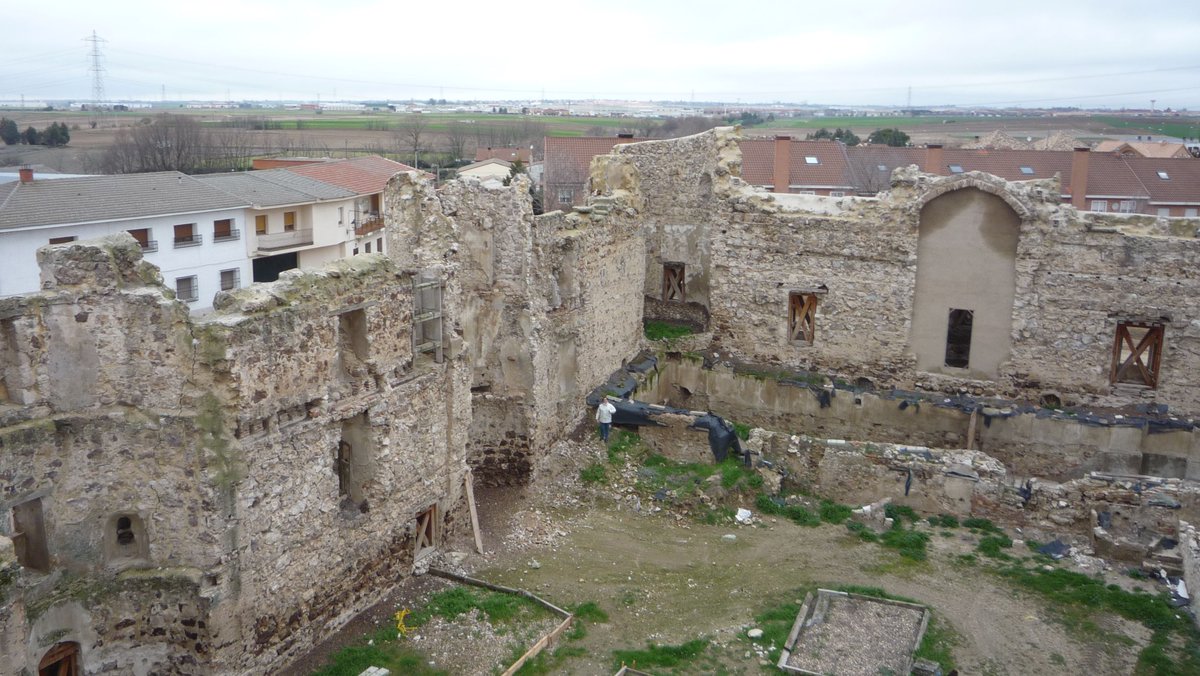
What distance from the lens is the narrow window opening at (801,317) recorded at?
2109cm

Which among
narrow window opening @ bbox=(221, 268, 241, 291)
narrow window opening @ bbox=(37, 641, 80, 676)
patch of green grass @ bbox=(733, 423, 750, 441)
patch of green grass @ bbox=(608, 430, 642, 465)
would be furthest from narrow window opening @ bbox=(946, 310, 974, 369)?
narrow window opening @ bbox=(221, 268, 241, 291)

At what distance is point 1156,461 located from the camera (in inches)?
699

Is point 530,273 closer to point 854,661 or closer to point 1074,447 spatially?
point 854,661

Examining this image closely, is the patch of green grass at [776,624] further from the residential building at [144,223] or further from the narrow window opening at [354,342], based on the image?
the residential building at [144,223]

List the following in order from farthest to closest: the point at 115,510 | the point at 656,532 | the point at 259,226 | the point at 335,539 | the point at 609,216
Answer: the point at 259,226 < the point at 609,216 < the point at 656,532 < the point at 335,539 < the point at 115,510

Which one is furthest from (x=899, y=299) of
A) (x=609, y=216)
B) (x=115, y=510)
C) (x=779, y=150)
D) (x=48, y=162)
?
(x=48, y=162)

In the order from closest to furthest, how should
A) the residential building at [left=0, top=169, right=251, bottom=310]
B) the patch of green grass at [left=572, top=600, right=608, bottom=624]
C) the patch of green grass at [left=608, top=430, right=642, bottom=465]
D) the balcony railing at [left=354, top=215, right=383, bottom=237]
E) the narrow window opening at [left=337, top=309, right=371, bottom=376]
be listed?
the narrow window opening at [left=337, top=309, right=371, bottom=376] → the patch of green grass at [left=572, top=600, right=608, bottom=624] → the patch of green grass at [left=608, top=430, right=642, bottom=465] → the residential building at [left=0, top=169, right=251, bottom=310] → the balcony railing at [left=354, top=215, right=383, bottom=237]

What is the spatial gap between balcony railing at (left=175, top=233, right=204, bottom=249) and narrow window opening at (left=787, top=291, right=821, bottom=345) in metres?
25.4

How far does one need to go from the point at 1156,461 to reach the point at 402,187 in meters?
13.3

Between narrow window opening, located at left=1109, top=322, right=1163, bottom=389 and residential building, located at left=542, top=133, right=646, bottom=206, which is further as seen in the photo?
residential building, located at left=542, top=133, right=646, bottom=206

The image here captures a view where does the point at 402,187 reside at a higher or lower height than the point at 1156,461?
higher

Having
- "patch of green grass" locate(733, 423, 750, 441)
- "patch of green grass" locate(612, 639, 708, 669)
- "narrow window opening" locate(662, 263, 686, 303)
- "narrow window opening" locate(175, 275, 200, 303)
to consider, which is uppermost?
"narrow window opening" locate(662, 263, 686, 303)

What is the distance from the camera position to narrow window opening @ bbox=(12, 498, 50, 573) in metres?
9.77

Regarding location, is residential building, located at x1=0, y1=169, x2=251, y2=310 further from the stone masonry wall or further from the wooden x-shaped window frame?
the wooden x-shaped window frame
